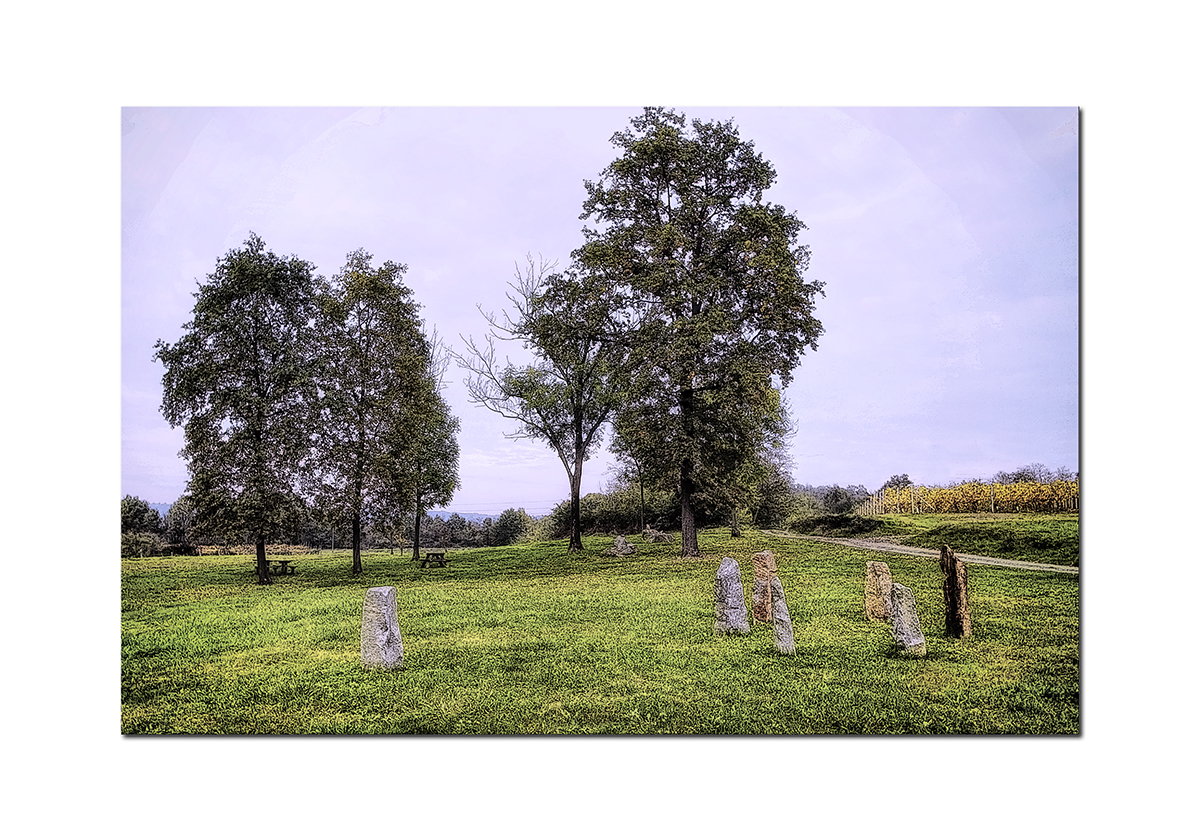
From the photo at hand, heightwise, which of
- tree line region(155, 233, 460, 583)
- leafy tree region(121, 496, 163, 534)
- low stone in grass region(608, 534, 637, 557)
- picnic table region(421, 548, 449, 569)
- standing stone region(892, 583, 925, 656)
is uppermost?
tree line region(155, 233, 460, 583)

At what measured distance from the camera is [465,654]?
826 cm

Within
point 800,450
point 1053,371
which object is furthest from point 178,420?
point 1053,371

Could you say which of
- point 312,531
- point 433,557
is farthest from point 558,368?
point 312,531

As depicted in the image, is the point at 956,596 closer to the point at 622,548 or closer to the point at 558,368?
the point at 622,548

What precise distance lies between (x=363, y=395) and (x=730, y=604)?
25.1ft

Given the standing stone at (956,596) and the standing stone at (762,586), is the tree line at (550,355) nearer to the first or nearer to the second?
the standing stone at (762,586)

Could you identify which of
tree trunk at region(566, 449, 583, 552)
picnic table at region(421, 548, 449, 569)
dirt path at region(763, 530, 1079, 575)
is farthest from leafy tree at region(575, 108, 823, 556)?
picnic table at region(421, 548, 449, 569)

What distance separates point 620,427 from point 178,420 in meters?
7.67

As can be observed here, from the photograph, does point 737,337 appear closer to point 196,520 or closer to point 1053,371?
point 1053,371

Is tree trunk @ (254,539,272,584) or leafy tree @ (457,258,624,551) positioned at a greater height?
leafy tree @ (457,258,624,551)

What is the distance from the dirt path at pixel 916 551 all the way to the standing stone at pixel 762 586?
2.24 m

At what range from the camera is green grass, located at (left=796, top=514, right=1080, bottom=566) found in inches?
346

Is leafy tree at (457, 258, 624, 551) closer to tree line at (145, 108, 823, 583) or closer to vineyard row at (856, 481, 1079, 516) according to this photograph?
tree line at (145, 108, 823, 583)

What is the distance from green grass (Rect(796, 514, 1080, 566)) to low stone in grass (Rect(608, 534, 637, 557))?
4.37 metres
